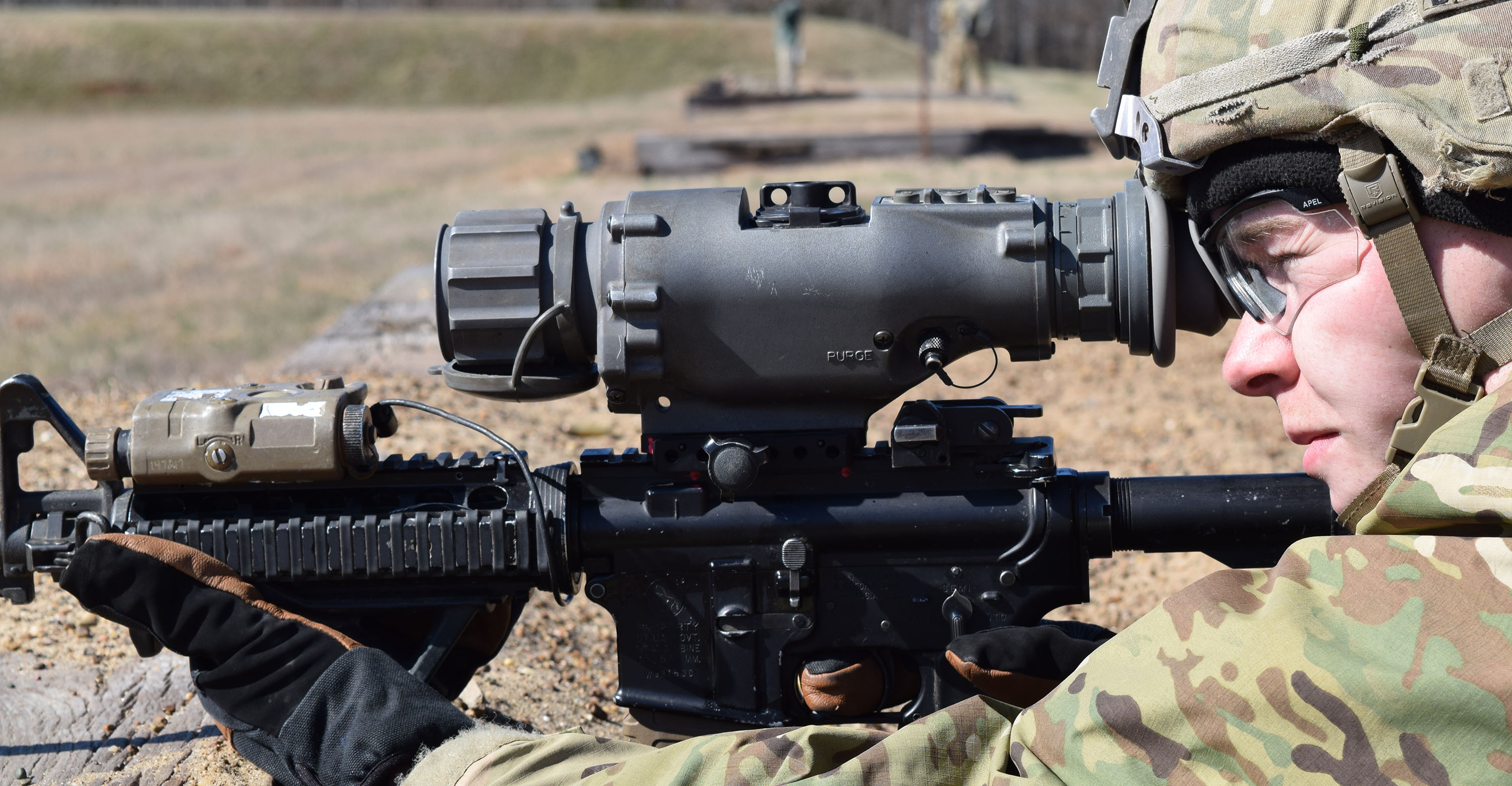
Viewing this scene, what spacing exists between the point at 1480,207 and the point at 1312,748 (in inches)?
28.7

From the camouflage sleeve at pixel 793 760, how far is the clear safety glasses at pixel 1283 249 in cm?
75

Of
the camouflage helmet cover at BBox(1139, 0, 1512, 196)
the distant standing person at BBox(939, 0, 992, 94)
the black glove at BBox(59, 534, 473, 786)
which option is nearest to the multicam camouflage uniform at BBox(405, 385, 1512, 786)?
the camouflage helmet cover at BBox(1139, 0, 1512, 196)

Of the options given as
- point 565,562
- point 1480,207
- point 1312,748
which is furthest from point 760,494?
point 1480,207

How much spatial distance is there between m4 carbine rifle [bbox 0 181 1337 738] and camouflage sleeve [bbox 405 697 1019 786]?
0.41 meters

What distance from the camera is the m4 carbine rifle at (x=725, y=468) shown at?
2.15 metres

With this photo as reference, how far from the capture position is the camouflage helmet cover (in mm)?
1568

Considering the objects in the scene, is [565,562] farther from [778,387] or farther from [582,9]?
[582,9]

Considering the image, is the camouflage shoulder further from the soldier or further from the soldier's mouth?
the soldier's mouth

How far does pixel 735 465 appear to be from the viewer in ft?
7.39

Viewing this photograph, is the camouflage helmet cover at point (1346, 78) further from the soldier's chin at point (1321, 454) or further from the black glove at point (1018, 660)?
the black glove at point (1018, 660)

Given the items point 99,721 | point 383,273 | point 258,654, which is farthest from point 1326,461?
point 383,273

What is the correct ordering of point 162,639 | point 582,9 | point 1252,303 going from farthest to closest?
point 582,9 < point 162,639 < point 1252,303

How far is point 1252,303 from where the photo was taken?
191cm

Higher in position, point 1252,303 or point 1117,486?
point 1252,303
